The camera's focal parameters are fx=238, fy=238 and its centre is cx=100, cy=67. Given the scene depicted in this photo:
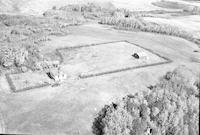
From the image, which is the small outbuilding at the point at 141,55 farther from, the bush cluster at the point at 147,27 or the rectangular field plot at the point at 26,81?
the bush cluster at the point at 147,27

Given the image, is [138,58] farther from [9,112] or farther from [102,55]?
[9,112]

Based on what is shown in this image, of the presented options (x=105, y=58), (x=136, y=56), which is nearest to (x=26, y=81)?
(x=105, y=58)

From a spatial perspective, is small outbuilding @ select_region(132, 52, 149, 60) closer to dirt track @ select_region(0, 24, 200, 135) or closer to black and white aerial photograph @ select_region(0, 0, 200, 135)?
black and white aerial photograph @ select_region(0, 0, 200, 135)

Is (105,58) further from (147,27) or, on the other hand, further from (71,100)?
(147,27)

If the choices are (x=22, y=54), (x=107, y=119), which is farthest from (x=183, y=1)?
(x=107, y=119)

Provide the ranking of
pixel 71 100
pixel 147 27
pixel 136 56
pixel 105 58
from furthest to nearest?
1. pixel 147 27
2. pixel 136 56
3. pixel 105 58
4. pixel 71 100

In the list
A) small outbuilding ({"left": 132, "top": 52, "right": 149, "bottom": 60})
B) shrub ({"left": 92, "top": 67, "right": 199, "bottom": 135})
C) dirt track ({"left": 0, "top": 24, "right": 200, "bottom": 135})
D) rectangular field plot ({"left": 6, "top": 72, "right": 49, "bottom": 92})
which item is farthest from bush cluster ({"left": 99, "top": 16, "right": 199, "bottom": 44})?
rectangular field plot ({"left": 6, "top": 72, "right": 49, "bottom": 92})

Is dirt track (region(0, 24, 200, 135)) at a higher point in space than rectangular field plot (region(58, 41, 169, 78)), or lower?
lower

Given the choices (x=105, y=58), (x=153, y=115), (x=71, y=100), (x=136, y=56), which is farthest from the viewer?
(x=136, y=56)
